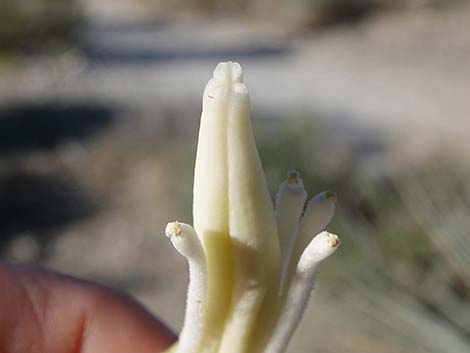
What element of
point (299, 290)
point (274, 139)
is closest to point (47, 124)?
point (274, 139)

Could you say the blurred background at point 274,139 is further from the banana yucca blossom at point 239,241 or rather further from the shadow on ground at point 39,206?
the banana yucca blossom at point 239,241

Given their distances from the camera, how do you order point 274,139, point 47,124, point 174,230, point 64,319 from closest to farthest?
point 174,230
point 64,319
point 274,139
point 47,124

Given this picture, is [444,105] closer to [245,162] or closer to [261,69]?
[261,69]

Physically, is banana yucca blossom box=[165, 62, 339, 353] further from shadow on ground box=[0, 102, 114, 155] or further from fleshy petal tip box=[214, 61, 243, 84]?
shadow on ground box=[0, 102, 114, 155]

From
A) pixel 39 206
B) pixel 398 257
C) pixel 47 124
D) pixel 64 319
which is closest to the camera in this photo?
pixel 64 319

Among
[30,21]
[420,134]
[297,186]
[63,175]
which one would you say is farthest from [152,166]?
[297,186]

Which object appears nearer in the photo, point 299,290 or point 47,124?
point 299,290

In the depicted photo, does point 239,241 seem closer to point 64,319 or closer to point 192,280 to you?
point 192,280
